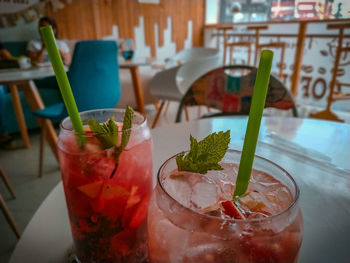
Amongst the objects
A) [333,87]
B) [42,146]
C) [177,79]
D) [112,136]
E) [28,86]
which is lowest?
[42,146]

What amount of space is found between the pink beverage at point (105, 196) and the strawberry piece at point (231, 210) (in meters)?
0.12

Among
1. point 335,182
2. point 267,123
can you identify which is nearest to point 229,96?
point 267,123

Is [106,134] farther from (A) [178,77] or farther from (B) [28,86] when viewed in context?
(A) [178,77]

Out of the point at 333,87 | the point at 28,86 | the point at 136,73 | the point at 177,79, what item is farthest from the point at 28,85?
the point at 333,87

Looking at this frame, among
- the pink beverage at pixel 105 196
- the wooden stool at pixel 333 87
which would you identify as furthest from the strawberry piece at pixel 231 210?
the wooden stool at pixel 333 87

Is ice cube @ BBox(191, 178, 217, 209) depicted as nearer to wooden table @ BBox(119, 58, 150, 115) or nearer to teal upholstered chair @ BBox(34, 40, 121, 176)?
teal upholstered chair @ BBox(34, 40, 121, 176)

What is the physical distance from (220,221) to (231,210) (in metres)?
0.05

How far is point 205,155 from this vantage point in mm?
292

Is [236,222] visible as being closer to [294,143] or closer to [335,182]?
[335,182]

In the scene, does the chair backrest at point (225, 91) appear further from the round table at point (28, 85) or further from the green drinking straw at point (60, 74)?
the green drinking straw at point (60, 74)

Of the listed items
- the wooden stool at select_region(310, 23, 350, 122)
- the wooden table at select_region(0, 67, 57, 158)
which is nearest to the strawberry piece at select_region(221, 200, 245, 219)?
the wooden table at select_region(0, 67, 57, 158)

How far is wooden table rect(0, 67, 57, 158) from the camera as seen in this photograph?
1.56m

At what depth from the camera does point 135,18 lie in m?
4.68

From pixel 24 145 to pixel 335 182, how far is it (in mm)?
2634
